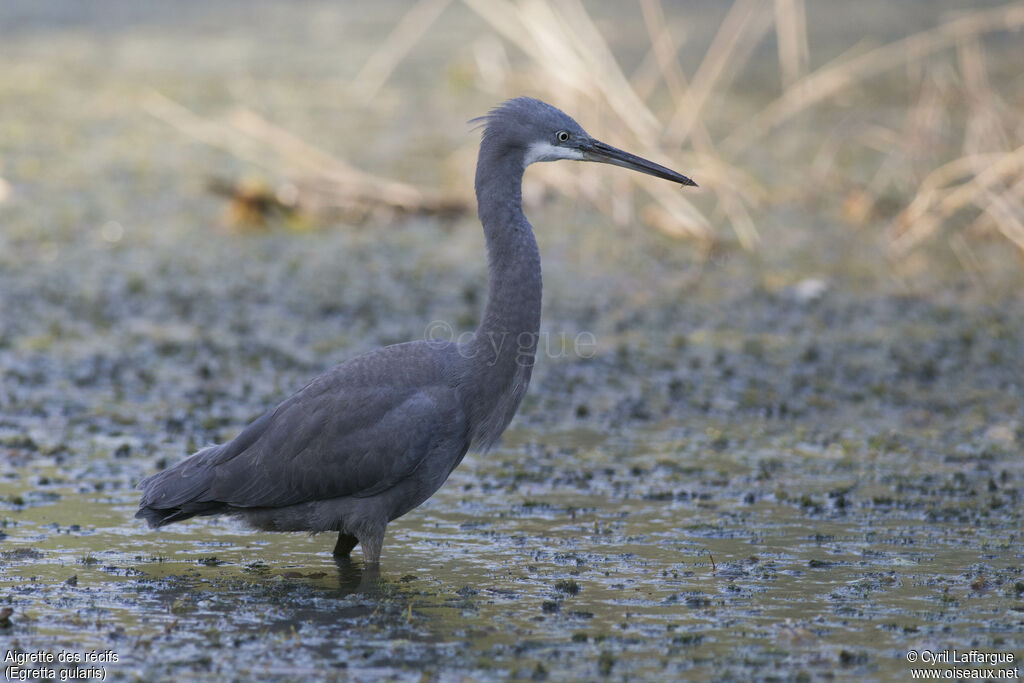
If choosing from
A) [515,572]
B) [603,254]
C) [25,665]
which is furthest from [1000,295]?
[25,665]

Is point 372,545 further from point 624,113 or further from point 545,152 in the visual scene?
point 624,113

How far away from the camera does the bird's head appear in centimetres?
621

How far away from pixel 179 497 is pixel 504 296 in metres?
1.76

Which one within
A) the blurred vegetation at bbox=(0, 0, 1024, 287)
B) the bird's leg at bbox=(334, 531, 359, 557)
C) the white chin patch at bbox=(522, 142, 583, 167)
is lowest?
the bird's leg at bbox=(334, 531, 359, 557)

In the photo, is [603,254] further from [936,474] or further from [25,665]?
[25,665]

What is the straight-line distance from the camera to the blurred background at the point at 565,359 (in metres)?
5.50

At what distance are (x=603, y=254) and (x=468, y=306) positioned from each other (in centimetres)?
228

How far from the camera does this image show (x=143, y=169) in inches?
600

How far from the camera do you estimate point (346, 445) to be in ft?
19.8

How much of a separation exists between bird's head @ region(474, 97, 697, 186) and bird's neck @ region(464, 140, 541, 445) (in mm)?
55

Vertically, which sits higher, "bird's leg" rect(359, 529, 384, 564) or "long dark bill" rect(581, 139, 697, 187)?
"long dark bill" rect(581, 139, 697, 187)

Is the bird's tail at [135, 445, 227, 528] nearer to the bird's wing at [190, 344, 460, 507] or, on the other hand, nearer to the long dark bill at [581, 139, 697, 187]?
the bird's wing at [190, 344, 460, 507]

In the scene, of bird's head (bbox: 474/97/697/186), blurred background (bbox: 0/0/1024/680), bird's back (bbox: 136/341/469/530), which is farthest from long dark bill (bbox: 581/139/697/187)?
blurred background (bbox: 0/0/1024/680)

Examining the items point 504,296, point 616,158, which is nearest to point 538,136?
point 616,158
